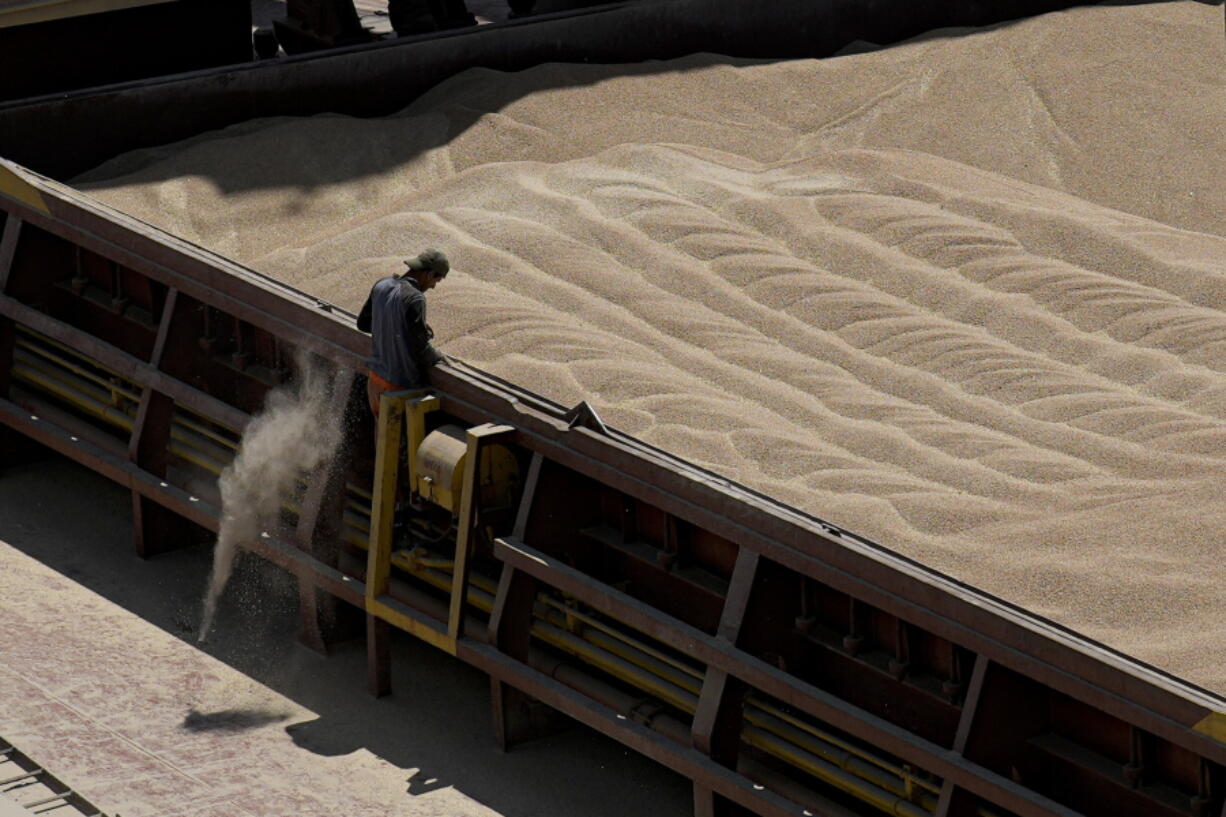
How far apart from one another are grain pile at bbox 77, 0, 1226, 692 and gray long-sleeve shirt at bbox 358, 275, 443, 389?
2.11 ft

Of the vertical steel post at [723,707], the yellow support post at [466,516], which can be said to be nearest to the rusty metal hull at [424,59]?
the yellow support post at [466,516]

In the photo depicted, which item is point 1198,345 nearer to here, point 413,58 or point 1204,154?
point 1204,154

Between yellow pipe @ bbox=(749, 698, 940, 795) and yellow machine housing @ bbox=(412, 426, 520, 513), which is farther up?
yellow machine housing @ bbox=(412, 426, 520, 513)

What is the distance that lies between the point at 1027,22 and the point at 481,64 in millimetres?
2964

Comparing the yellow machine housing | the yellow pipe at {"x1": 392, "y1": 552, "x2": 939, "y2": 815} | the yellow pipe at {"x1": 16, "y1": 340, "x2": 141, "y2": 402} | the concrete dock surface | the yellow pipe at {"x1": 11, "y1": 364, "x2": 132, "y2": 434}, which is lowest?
the concrete dock surface

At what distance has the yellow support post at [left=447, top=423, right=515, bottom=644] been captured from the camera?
21.4 ft

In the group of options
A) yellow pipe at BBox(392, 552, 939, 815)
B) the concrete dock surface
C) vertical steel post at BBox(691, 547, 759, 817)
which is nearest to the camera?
yellow pipe at BBox(392, 552, 939, 815)

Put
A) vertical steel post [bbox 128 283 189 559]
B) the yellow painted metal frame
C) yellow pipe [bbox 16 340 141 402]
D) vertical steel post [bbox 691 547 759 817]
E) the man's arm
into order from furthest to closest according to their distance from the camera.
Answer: yellow pipe [bbox 16 340 141 402] < vertical steel post [bbox 128 283 189 559] < the man's arm < the yellow painted metal frame < vertical steel post [bbox 691 547 759 817]

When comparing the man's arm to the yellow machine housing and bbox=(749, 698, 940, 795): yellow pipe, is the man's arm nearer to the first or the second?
the yellow machine housing

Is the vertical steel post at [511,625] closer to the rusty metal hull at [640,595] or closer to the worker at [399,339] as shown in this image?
the rusty metal hull at [640,595]

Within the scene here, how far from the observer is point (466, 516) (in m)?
6.63

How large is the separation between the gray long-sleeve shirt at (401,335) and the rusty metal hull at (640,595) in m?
0.12

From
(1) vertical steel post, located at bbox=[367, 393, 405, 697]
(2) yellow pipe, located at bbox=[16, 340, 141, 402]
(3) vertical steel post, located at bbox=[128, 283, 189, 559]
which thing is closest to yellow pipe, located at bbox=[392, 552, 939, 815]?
(1) vertical steel post, located at bbox=[367, 393, 405, 697]

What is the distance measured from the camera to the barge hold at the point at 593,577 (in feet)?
17.7
